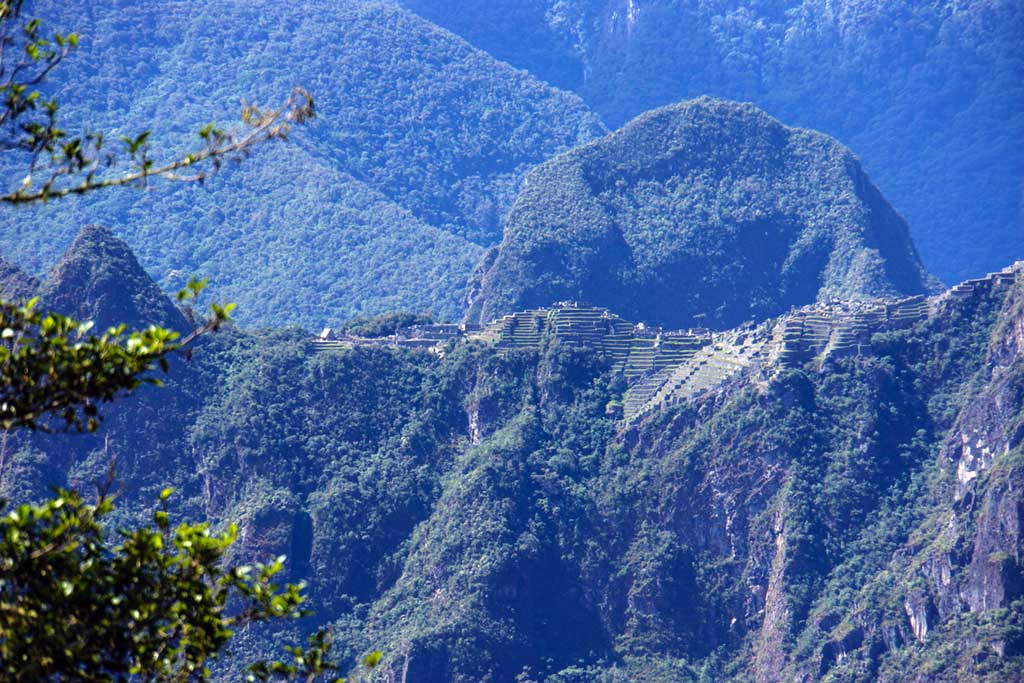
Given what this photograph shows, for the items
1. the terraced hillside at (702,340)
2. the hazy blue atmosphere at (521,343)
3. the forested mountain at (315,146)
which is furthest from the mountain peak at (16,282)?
the forested mountain at (315,146)

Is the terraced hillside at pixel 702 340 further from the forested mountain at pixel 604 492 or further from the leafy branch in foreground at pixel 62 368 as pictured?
the leafy branch in foreground at pixel 62 368

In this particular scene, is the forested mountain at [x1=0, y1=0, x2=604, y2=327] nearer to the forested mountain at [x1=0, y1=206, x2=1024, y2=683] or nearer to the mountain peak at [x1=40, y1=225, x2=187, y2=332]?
the mountain peak at [x1=40, y1=225, x2=187, y2=332]

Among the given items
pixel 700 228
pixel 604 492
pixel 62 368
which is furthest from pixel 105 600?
pixel 700 228

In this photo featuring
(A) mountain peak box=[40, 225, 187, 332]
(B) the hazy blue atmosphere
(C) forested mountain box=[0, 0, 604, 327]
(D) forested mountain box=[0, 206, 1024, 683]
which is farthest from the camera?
(C) forested mountain box=[0, 0, 604, 327]

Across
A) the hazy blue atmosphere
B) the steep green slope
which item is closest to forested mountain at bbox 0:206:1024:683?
the hazy blue atmosphere

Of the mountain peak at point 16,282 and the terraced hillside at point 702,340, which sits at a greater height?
the mountain peak at point 16,282

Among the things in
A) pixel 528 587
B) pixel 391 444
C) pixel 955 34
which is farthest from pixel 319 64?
pixel 528 587
